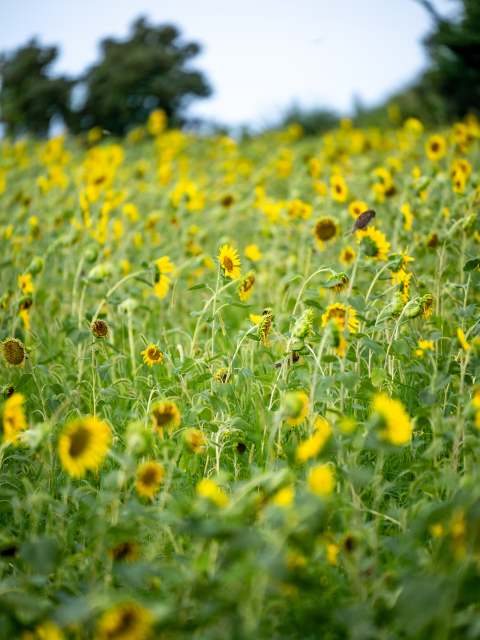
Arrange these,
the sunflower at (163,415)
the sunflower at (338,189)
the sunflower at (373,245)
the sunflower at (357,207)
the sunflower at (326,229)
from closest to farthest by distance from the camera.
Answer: the sunflower at (163,415), the sunflower at (373,245), the sunflower at (326,229), the sunflower at (357,207), the sunflower at (338,189)

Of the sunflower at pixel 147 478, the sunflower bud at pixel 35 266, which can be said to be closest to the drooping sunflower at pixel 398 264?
the sunflower at pixel 147 478

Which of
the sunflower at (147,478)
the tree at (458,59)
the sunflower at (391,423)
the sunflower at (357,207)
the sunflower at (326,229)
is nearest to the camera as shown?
the sunflower at (391,423)

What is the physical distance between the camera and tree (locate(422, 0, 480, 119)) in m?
8.23

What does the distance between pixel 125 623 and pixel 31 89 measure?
13.7m

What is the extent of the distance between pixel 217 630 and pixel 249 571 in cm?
16

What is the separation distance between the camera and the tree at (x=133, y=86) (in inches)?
493

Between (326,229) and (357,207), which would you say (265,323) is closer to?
(326,229)

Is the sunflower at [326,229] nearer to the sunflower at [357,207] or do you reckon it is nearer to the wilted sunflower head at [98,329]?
the sunflower at [357,207]

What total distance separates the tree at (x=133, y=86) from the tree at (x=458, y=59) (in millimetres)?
6621

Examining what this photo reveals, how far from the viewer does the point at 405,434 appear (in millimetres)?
958

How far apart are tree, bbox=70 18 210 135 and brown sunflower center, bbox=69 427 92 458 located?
1304cm

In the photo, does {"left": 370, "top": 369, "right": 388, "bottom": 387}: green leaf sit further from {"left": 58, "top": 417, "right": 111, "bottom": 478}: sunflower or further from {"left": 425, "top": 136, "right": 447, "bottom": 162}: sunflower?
{"left": 425, "top": 136, "right": 447, "bottom": 162}: sunflower

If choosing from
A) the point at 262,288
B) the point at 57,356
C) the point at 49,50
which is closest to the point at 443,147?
the point at 262,288

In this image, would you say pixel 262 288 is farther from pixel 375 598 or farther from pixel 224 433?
pixel 375 598
